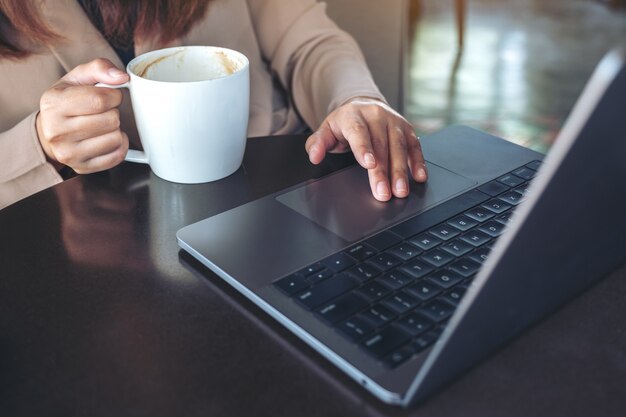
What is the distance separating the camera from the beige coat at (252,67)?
2.48ft

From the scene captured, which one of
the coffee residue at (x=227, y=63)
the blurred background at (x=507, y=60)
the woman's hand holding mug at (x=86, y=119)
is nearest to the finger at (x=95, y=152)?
the woman's hand holding mug at (x=86, y=119)

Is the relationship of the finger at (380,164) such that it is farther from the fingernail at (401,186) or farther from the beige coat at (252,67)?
the beige coat at (252,67)

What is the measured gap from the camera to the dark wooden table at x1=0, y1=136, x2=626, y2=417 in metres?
0.41

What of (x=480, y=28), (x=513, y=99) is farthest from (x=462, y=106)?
(x=480, y=28)

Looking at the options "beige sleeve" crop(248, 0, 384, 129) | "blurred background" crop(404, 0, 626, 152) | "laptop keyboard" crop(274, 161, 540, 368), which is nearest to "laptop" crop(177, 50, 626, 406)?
"laptop keyboard" crop(274, 161, 540, 368)

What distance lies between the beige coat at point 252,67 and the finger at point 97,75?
0.26 ft

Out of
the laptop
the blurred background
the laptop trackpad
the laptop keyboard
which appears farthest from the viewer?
the blurred background

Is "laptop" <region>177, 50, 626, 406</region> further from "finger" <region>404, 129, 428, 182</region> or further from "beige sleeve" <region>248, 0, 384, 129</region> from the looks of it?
"beige sleeve" <region>248, 0, 384, 129</region>

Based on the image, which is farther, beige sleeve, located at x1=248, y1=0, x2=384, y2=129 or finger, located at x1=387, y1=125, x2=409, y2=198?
beige sleeve, located at x1=248, y1=0, x2=384, y2=129

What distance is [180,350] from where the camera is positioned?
0.45 meters

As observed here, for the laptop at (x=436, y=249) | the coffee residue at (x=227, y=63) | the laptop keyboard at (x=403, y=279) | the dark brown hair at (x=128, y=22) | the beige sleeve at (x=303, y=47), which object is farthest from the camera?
the beige sleeve at (x=303, y=47)

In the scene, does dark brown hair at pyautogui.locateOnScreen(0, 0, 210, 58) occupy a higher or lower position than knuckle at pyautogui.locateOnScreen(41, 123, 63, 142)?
higher

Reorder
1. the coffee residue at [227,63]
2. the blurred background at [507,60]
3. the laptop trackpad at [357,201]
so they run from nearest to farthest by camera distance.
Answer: the laptop trackpad at [357,201] → the coffee residue at [227,63] → the blurred background at [507,60]

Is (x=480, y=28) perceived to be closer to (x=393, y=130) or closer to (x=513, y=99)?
(x=513, y=99)
